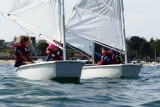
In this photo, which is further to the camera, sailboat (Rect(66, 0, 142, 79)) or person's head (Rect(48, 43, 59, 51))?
sailboat (Rect(66, 0, 142, 79))

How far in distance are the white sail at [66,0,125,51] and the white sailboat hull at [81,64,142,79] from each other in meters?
2.02

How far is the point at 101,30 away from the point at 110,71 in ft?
12.0

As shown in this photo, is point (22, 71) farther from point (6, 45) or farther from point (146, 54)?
point (6, 45)

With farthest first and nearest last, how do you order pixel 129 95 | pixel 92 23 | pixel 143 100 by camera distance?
pixel 92 23, pixel 129 95, pixel 143 100

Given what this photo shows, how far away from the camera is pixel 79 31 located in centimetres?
2286

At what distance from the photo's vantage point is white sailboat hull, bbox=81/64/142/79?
2178 cm

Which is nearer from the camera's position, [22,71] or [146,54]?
[22,71]

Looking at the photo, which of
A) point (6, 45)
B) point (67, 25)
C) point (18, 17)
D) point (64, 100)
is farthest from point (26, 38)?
point (6, 45)

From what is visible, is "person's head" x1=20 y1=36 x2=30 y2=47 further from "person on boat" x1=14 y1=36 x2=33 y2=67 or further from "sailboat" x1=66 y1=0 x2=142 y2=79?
"sailboat" x1=66 y1=0 x2=142 y2=79

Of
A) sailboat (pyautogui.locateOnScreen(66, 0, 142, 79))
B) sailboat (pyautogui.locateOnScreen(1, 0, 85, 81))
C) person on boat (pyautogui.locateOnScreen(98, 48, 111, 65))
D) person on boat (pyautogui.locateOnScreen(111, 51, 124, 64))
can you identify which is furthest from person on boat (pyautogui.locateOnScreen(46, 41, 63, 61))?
person on boat (pyautogui.locateOnScreen(111, 51, 124, 64))

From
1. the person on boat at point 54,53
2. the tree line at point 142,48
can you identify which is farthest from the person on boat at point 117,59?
the tree line at point 142,48

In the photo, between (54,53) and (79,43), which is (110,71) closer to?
(54,53)

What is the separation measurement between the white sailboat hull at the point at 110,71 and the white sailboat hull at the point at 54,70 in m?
5.85

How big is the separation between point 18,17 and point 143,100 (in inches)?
319
